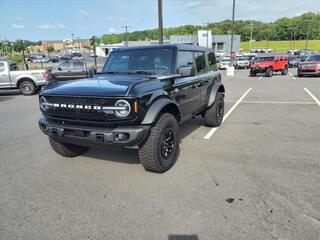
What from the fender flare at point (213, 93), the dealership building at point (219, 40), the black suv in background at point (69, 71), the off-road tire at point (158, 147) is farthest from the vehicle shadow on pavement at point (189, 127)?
the dealership building at point (219, 40)

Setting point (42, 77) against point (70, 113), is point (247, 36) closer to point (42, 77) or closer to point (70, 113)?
point (42, 77)

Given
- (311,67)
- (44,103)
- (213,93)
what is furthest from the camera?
(311,67)

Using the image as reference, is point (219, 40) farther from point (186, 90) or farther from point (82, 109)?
point (82, 109)

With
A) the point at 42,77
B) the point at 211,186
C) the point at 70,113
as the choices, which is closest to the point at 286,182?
the point at 211,186

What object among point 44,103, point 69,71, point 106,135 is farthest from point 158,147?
point 69,71

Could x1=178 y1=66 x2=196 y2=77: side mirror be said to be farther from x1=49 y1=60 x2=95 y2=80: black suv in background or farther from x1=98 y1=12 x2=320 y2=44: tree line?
x1=98 y1=12 x2=320 y2=44: tree line

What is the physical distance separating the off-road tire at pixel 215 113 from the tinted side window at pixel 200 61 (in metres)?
0.92

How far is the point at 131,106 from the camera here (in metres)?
3.64

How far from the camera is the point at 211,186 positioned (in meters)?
3.90

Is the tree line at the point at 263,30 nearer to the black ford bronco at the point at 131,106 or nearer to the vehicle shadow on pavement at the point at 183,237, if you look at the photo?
the black ford bronco at the point at 131,106

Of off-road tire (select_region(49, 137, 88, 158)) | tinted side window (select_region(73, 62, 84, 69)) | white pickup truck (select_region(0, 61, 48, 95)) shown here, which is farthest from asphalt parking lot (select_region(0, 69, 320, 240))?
tinted side window (select_region(73, 62, 84, 69))

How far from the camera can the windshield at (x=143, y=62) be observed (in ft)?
16.1

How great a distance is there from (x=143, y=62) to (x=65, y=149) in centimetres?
209

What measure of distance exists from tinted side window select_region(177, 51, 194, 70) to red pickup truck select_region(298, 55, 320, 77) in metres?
18.9
